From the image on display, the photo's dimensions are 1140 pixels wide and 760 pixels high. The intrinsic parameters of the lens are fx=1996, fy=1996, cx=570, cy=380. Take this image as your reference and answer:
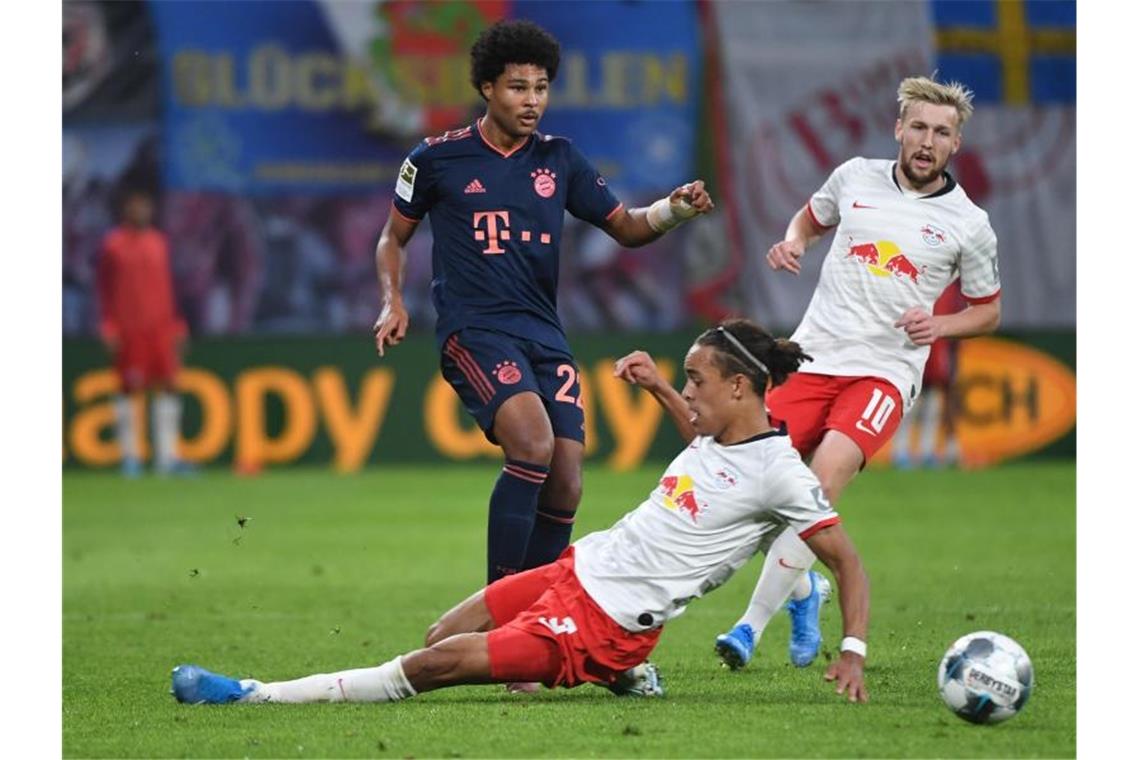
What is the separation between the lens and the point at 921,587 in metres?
10.7

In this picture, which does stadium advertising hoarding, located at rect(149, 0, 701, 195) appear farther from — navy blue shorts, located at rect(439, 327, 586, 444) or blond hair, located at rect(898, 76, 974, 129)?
navy blue shorts, located at rect(439, 327, 586, 444)

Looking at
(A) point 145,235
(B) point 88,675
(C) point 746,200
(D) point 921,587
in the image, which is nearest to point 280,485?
(A) point 145,235

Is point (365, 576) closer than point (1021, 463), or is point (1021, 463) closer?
point (365, 576)

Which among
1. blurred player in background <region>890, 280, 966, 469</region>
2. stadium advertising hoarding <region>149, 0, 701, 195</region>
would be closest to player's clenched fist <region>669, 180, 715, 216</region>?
blurred player in background <region>890, 280, 966, 469</region>

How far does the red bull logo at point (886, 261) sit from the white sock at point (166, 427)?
1207cm

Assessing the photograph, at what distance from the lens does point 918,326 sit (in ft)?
→ 24.9

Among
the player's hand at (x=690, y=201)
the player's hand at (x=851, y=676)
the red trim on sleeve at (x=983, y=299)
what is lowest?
the player's hand at (x=851, y=676)

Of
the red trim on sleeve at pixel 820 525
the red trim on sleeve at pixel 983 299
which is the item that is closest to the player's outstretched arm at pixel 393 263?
the red trim on sleeve at pixel 820 525

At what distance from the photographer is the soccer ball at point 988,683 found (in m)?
6.32

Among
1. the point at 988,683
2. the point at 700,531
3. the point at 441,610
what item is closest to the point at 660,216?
the point at 700,531

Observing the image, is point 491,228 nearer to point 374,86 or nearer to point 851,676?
point 851,676

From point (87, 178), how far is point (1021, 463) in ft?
32.5

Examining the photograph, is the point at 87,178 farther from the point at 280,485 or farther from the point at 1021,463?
the point at 1021,463

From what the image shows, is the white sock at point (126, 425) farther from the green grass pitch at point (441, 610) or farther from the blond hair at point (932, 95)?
the blond hair at point (932, 95)
